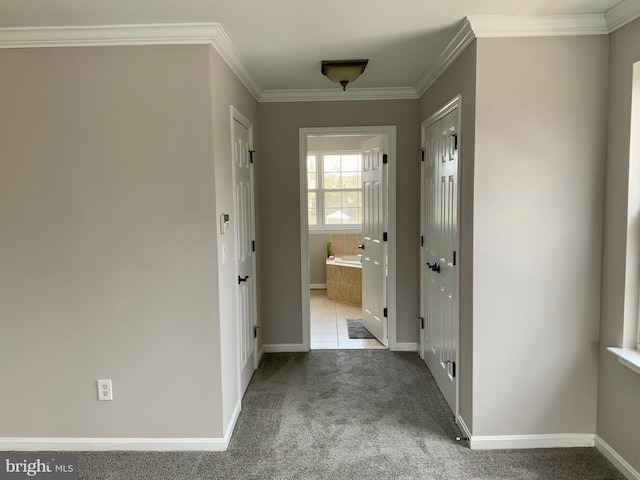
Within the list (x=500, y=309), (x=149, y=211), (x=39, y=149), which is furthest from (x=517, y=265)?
(x=39, y=149)

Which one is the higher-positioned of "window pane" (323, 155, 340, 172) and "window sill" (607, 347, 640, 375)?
"window pane" (323, 155, 340, 172)

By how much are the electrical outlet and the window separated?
14.9 feet

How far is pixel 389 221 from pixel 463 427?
1849 mm

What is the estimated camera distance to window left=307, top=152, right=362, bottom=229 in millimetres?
6727

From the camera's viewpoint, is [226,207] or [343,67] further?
[343,67]

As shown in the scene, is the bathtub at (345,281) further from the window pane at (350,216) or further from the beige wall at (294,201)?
the beige wall at (294,201)

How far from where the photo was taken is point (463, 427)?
2609 millimetres

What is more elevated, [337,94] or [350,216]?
[337,94]

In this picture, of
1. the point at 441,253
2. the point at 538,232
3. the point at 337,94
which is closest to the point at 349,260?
the point at 337,94

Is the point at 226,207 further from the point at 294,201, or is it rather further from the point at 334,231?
the point at 334,231

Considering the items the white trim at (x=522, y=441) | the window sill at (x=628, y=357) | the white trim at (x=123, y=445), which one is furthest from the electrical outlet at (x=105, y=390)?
the window sill at (x=628, y=357)

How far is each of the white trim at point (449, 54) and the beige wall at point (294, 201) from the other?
47 cm

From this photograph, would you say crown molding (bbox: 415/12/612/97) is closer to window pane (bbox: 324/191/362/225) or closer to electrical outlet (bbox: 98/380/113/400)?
electrical outlet (bbox: 98/380/113/400)

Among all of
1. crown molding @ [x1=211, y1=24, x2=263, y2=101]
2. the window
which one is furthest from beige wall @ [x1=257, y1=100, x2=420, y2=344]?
the window
